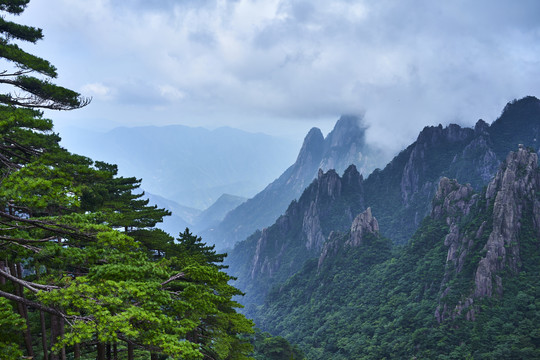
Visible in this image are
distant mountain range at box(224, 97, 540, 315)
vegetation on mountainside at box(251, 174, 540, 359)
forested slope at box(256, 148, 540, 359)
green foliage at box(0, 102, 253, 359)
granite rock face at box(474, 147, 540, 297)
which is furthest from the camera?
distant mountain range at box(224, 97, 540, 315)

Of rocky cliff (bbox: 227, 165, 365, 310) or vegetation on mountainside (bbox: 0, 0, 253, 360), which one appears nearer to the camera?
vegetation on mountainside (bbox: 0, 0, 253, 360)

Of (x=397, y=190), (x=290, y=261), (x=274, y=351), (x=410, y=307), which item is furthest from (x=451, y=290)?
(x=290, y=261)

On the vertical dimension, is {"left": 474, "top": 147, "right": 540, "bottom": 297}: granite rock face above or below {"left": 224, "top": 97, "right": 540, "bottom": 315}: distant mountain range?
below

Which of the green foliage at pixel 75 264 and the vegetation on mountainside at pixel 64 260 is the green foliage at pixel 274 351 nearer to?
the vegetation on mountainside at pixel 64 260

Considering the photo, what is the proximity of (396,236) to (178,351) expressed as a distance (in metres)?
158

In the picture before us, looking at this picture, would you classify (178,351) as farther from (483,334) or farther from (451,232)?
(451,232)

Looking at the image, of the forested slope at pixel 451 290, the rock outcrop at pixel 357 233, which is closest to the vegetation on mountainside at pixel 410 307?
the forested slope at pixel 451 290

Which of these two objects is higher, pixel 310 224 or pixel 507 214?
pixel 310 224

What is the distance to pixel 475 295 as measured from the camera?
2542 inches

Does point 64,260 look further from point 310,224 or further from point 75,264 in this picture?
point 310,224

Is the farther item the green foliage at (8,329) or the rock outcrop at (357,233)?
the rock outcrop at (357,233)

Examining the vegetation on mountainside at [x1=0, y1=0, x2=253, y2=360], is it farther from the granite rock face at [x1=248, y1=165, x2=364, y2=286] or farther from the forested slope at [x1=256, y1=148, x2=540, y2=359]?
the granite rock face at [x1=248, y1=165, x2=364, y2=286]

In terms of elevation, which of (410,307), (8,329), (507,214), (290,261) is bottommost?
(410,307)

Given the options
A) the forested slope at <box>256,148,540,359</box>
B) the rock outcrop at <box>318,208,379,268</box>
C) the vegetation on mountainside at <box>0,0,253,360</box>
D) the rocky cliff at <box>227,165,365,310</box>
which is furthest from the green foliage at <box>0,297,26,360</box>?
the rocky cliff at <box>227,165,365,310</box>
